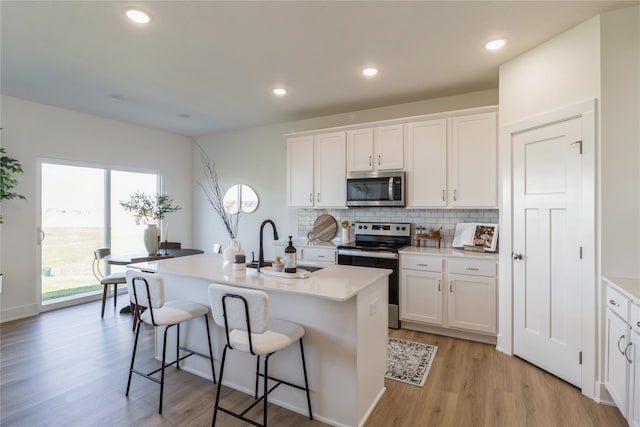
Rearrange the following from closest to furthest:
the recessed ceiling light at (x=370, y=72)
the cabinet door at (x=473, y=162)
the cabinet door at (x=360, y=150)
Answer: the recessed ceiling light at (x=370, y=72)
the cabinet door at (x=473, y=162)
the cabinet door at (x=360, y=150)

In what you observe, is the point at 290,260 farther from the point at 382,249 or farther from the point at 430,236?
the point at 430,236

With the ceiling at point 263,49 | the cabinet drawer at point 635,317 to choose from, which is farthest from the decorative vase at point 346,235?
the cabinet drawer at point 635,317

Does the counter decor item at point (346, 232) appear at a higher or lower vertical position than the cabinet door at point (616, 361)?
higher

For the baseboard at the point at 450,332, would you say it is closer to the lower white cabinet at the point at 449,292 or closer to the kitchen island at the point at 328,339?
the lower white cabinet at the point at 449,292

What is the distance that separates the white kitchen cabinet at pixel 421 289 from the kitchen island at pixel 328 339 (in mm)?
1265

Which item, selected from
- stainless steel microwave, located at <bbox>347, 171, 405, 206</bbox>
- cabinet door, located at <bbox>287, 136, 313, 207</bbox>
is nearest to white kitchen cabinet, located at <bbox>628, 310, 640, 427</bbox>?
stainless steel microwave, located at <bbox>347, 171, 405, 206</bbox>

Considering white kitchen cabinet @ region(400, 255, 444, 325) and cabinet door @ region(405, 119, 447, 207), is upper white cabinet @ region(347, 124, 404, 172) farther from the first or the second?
white kitchen cabinet @ region(400, 255, 444, 325)

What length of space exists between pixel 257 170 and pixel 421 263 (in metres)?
3.21

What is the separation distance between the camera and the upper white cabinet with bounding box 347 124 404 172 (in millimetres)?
3982

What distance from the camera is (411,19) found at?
236 cm

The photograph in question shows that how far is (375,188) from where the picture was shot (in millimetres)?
4102

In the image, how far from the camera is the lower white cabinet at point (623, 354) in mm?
1844

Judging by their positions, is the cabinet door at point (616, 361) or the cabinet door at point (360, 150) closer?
the cabinet door at point (616, 361)

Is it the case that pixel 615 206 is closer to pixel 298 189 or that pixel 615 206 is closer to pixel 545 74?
pixel 545 74
